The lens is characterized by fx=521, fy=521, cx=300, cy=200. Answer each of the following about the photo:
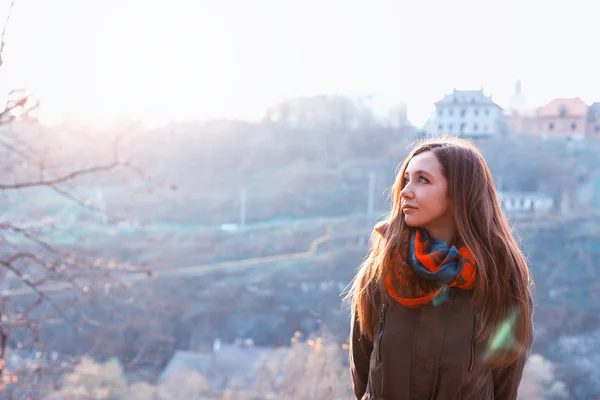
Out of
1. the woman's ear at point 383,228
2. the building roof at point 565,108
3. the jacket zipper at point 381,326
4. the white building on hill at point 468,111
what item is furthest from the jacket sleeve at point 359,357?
the building roof at point 565,108

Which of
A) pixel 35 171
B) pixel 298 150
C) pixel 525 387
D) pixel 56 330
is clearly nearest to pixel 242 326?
pixel 56 330

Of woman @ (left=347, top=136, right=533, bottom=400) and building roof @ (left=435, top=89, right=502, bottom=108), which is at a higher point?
building roof @ (left=435, top=89, right=502, bottom=108)

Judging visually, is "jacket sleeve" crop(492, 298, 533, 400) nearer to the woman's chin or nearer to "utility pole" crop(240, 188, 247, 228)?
the woman's chin

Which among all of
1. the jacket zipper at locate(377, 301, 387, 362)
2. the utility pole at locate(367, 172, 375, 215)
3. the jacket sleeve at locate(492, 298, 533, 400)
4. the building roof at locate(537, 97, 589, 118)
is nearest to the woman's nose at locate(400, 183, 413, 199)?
the jacket zipper at locate(377, 301, 387, 362)

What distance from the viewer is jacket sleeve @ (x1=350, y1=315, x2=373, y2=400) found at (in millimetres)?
1283

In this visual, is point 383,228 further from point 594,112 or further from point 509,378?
point 594,112

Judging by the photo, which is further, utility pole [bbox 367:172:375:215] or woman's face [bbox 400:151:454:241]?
utility pole [bbox 367:172:375:215]

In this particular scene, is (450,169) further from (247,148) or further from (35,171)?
(247,148)

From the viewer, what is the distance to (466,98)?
8.00m

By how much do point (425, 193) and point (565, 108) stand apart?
13.2m

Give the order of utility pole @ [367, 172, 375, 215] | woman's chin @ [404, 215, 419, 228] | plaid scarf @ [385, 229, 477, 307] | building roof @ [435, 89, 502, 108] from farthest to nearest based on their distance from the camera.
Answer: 1. utility pole @ [367, 172, 375, 215]
2. building roof @ [435, 89, 502, 108]
3. woman's chin @ [404, 215, 419, 228]
4. plaid scarf @ [385, 229, 477, 307]

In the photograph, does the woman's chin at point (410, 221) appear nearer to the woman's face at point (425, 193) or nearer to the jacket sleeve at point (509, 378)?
the woman's face at point (425, 193)

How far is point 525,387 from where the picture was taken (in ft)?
20.8

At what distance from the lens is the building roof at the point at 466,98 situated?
721 centimetres
